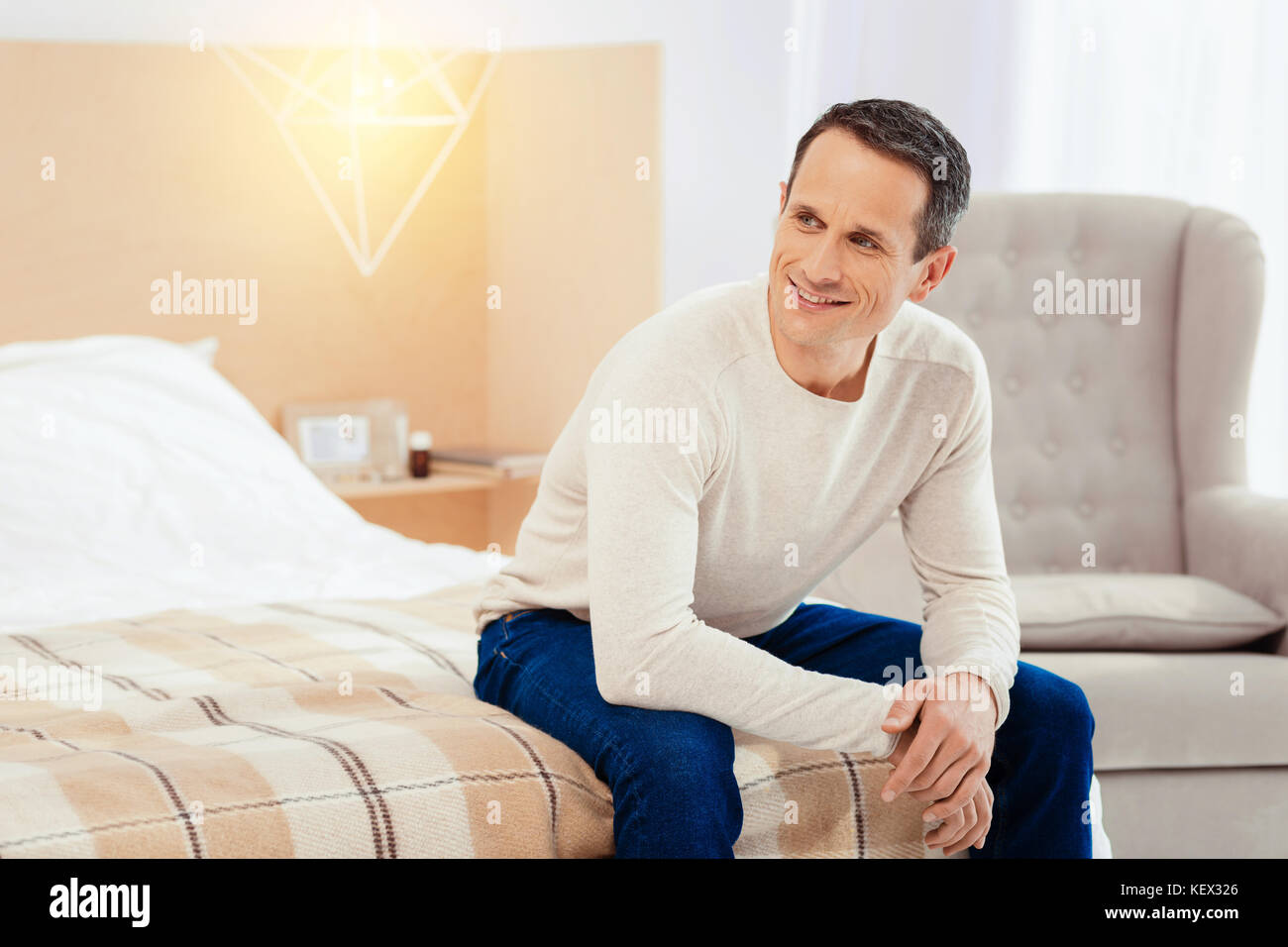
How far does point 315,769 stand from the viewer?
3.76 feet

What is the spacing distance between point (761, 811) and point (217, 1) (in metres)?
2.66

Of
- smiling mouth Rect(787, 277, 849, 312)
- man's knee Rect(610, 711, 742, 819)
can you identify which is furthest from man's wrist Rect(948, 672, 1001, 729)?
smiling mouth Rect(787, 277, 849, 312)

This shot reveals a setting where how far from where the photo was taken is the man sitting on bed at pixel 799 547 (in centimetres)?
120

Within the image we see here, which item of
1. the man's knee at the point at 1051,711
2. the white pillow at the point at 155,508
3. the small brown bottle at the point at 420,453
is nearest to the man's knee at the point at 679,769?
the man's knee at the point at 1051,711

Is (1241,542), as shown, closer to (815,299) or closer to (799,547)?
(799,547)

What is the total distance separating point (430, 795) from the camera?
1.15m

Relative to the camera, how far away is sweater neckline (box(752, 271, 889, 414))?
1319 millimetres

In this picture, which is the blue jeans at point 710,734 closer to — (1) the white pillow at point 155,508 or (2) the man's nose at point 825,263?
(2) the man's nose at point 825,263

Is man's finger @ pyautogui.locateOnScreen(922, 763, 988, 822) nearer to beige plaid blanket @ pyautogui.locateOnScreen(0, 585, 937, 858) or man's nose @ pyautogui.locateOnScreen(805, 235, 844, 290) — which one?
beige plaid blanket @ pyautogui.locateOnScreen(0, 585, 937, 858)

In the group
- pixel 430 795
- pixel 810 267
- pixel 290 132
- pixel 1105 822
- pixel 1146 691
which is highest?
pixel 290 132

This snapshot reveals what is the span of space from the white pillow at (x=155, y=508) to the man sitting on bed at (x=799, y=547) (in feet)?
2.39

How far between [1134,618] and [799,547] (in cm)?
79
